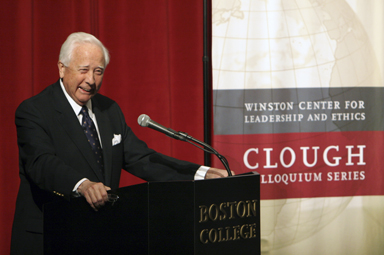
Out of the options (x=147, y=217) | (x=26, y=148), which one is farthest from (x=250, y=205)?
(x=26, y=148)

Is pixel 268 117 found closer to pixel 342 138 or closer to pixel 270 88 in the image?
pixel 270 88

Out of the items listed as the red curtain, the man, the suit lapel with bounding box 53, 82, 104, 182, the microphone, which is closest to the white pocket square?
the man

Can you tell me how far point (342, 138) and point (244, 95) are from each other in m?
0.88

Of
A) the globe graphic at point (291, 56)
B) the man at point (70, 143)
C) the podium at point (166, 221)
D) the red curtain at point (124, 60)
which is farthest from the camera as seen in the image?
the globe graphic at point (291, 56)

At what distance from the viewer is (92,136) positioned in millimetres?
1511

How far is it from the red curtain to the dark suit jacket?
0.99 m

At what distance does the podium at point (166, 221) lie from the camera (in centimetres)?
102

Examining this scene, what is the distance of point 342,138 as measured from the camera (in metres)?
2.88

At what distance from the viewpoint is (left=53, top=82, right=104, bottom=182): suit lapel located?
1416 mm

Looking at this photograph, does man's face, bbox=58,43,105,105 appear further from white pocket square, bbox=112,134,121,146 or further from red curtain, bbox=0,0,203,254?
red curtain, bbox=0,0,203,254

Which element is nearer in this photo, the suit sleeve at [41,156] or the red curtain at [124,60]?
the suit sleeve at [41,156]

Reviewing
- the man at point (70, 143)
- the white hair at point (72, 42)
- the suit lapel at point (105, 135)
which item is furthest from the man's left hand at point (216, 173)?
the white hair at point (72, 42)

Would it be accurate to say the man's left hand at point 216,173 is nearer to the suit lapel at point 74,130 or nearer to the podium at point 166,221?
the podium at point 166,221

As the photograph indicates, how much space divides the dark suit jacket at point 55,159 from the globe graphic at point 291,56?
1.28m
